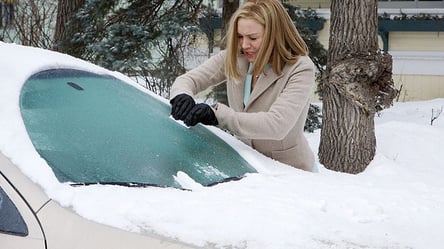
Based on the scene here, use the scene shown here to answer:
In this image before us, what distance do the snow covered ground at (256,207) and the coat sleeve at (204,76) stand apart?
67 centimetres

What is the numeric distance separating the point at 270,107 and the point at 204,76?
1.43 feet

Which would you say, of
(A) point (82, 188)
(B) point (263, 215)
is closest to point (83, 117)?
(A) point (82, 188)

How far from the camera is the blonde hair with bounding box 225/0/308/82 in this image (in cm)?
285

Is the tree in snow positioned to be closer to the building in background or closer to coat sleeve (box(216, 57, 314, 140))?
the building in background

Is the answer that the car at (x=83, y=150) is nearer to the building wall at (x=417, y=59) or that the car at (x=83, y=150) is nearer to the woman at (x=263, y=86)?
the woman at (x=263, y=86)

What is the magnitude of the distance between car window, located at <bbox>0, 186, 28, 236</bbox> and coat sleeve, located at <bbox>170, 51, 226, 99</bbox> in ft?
4.28

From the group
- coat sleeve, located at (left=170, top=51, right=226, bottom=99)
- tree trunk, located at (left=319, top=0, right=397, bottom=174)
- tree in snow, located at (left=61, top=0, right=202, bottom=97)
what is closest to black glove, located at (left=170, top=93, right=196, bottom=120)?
coat sleeve, located at (left=170, top=51, right=226, bottom=99)

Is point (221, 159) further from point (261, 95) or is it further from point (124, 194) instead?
point (124, 194)

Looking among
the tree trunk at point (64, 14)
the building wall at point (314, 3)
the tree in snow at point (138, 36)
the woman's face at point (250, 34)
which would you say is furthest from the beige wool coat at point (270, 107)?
the building wall at point (314, 3)

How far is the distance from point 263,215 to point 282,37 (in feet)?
3.76

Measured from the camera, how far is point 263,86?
2.94 meters

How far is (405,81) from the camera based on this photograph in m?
11.5

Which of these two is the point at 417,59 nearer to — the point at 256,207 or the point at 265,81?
the point at 265,81

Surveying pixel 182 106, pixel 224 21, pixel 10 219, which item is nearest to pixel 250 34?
pixel 182 106
